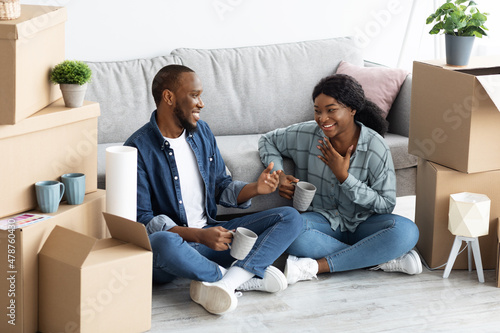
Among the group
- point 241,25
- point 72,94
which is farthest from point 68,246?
point 241,25

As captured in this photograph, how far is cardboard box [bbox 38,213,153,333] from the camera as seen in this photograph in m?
2.07

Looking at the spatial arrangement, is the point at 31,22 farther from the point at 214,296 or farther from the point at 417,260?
the point at 417,260

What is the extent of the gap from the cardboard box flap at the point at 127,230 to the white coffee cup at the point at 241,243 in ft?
1.07

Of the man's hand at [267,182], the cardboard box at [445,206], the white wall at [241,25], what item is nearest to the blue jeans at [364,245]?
the cardboard box at [445,206]

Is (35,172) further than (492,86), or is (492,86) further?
(492,86)

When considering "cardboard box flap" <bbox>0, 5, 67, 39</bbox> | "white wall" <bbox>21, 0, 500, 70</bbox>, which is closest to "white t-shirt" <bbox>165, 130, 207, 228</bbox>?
"cardboard box flap" <bbox>0, 5, 67, 39</bbox>

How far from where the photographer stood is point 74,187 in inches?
90.3

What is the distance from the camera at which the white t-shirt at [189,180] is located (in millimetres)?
2645

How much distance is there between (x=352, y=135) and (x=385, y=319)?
788 mm

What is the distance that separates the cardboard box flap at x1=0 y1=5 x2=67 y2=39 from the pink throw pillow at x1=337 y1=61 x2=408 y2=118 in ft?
5.65

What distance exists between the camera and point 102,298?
2098 millimetres

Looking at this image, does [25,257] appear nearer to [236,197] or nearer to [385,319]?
[236,197]

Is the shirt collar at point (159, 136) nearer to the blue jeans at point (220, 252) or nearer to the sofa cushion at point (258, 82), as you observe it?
the blue jeans at point (220, 252)

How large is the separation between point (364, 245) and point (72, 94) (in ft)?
4.15
